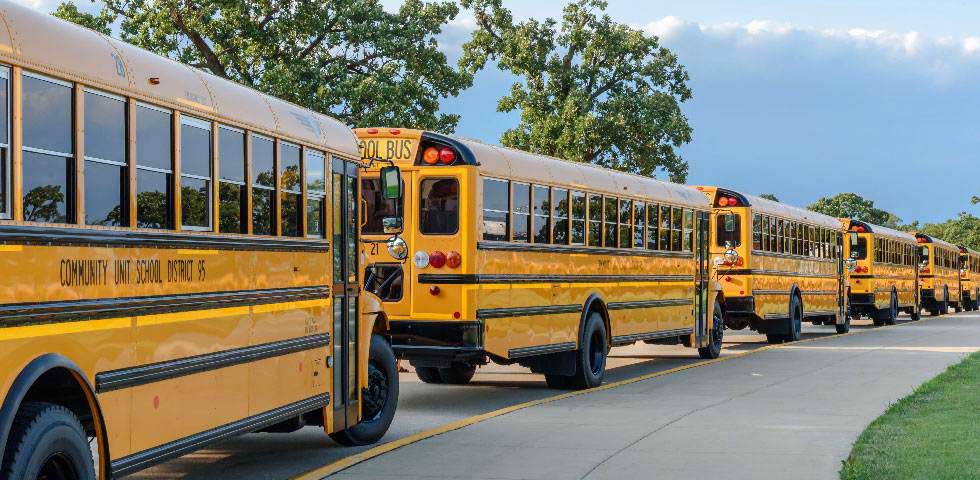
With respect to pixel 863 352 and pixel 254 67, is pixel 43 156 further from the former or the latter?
pixel 254 67

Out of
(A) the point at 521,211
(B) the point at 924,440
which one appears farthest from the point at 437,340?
(B) the point at 924,440

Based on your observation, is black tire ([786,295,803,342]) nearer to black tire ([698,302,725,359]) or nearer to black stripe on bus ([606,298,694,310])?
black tire ([698,302,725,359])

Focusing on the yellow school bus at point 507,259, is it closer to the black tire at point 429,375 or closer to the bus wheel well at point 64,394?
the black tire at point 429,375

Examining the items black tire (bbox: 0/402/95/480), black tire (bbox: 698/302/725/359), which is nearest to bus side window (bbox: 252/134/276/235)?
black tire (bbox: 0/402/95/480)

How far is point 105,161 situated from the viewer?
20.8 ft

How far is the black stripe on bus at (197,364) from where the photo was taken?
6.23 m

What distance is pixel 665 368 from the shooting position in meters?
18.7

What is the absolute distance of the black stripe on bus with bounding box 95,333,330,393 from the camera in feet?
20.4

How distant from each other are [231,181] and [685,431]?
482cm

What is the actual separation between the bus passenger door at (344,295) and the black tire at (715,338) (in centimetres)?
1105

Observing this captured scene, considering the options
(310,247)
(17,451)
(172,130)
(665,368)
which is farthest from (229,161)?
(665,368)

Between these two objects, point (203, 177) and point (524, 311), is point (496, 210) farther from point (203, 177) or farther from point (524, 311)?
point (203, 177)

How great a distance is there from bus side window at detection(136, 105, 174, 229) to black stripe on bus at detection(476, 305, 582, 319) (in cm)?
606

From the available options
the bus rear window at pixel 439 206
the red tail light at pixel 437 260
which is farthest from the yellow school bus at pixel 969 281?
the red tail light at pixel 437 260
